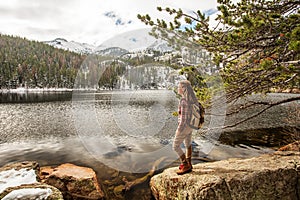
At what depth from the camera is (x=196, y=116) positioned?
5938mm

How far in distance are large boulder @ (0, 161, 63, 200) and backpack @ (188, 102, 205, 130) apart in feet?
15.7

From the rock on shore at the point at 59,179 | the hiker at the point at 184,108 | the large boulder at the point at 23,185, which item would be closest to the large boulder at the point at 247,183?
the hiker at the point at 184,108

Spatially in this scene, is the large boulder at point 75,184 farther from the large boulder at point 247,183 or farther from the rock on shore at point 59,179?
the large boulder at point 247,183

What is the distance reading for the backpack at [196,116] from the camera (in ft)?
19.3

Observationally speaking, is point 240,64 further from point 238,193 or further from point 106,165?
point 106,165

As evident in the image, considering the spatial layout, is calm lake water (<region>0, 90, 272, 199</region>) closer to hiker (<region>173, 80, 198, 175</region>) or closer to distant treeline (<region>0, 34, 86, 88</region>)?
hiker (<region>173, 80, 198, 175</region>)

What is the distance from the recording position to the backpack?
5883mm

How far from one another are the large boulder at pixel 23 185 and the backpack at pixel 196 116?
479cm

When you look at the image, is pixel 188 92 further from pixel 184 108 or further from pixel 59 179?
pixel 59 179

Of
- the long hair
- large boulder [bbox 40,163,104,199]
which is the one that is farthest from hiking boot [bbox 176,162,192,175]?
large boulder [bbox 40,163,104,199]

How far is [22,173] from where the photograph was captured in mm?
8469

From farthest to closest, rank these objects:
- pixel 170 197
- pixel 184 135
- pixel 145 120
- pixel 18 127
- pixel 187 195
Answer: pixel 145 120 → pixel 18 127 → pixel 170 197 → pixel 184 135 → pixel 187 195

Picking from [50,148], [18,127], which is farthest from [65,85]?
[50,148]

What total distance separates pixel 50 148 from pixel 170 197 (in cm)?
1356
